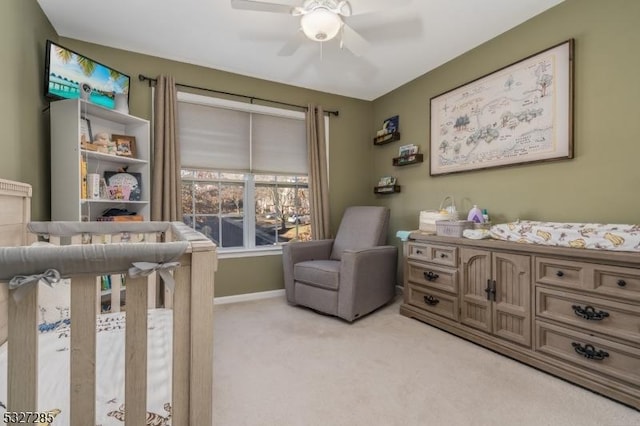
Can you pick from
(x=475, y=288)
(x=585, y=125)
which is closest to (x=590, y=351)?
(x=475, y=288)

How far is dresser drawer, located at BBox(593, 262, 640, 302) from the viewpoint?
1.51 m

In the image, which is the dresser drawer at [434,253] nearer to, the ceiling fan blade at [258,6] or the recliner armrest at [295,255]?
the recliner armrest at [295,255]

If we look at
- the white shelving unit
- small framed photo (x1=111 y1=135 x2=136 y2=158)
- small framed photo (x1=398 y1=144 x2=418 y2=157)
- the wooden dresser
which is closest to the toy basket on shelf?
the wooden dresser

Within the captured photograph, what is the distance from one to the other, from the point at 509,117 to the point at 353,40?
1401 mm

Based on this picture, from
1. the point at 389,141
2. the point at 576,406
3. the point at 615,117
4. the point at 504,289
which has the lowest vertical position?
the point at 576,406

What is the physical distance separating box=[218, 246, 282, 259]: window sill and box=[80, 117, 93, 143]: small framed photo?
58.4 inches

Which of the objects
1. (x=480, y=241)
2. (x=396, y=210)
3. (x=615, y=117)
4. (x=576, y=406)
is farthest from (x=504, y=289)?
(x=396, y=210)

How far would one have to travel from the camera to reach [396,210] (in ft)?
12.1

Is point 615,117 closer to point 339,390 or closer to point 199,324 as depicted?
point 339,390

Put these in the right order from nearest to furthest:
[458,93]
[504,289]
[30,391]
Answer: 1. [30,391]
2. [504,289]
3. [458,93]

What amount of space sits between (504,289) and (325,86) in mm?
2780

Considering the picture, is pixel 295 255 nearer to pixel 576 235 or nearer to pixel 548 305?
pixel 548 305

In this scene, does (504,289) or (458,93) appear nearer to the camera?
(504,289)

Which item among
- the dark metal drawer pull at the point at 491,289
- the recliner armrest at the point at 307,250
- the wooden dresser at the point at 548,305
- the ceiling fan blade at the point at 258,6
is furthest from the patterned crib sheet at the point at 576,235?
the ceiling fan blade at the point at 258,6
